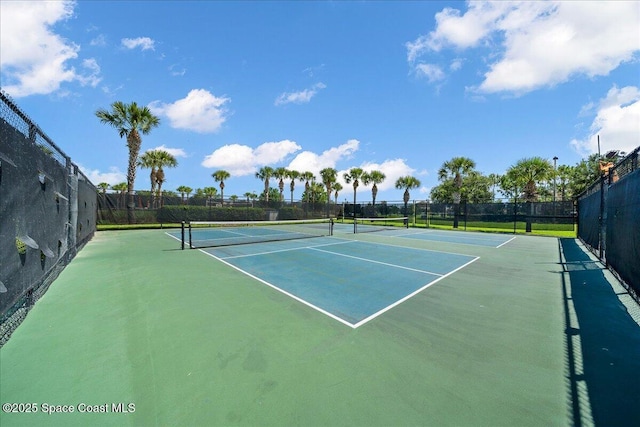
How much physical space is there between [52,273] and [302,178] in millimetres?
51342

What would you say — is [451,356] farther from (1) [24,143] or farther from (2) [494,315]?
(1) [24,143]

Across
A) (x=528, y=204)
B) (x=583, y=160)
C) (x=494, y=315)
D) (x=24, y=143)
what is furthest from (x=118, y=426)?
(x=583, y=160)

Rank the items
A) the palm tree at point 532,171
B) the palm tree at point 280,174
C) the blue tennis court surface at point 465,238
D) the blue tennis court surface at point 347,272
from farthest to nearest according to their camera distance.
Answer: the palm tree at point 280,174 → the palm tree at point 532,171 → the blue tennis court surface at point 465,238 → the blue tennis court surface at point 347,272

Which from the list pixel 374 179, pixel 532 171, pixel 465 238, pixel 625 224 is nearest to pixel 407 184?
pixel 374 179

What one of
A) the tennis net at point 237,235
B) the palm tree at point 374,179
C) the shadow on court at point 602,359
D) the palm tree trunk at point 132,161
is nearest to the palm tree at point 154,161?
the palm tree trunk at point 132,161

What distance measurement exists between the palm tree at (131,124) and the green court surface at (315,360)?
20.0 m

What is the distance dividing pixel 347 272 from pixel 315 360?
3.82m

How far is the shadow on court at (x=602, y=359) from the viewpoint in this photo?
2.13 metres

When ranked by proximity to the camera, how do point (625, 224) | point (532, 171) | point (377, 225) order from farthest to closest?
point (377, 225)
point (532, 171)
point (625, 224)

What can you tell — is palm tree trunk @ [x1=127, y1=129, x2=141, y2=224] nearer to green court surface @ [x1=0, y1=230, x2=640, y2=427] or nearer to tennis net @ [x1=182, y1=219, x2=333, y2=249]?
tennis net @ [x1=182, y1=219, x2=333, y2=249]

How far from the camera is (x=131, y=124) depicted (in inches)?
845

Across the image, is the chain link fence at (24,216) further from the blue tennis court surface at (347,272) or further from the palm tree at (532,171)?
the palm tree at (532,171)

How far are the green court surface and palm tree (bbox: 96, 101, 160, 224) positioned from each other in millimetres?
20023

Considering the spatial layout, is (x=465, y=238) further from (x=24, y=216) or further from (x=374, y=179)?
(x=374, y=179)
